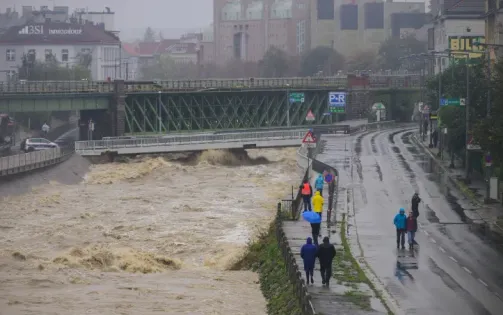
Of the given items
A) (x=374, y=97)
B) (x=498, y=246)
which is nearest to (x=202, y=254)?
(x=498, y=246)

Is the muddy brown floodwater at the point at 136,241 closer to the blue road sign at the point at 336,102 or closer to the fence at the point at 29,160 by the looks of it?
the fence at the point at 29,160

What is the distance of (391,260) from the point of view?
39.6 m

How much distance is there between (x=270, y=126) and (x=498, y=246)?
83.7m

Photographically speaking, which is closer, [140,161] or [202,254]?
[202,254]

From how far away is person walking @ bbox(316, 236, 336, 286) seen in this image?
33656 millimetres

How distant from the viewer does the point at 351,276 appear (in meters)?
35.9

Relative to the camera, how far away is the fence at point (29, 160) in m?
73.2

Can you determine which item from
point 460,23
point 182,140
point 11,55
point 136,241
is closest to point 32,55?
point 11,55

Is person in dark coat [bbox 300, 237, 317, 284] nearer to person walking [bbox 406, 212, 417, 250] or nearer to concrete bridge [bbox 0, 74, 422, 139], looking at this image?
person walking [bbox 406, 212, 417, 250]

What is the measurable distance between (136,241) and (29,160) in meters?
28.0

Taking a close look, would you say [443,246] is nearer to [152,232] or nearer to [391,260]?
[391,260]

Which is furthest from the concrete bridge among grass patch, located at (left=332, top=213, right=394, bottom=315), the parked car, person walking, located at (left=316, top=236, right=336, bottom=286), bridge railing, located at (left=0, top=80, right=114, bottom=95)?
person walking, located at (left=316, top=236, right=336, bottom=286)

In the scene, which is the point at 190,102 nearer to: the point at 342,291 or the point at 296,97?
the point at 296,97

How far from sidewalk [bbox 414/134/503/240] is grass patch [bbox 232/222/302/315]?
8722mm
